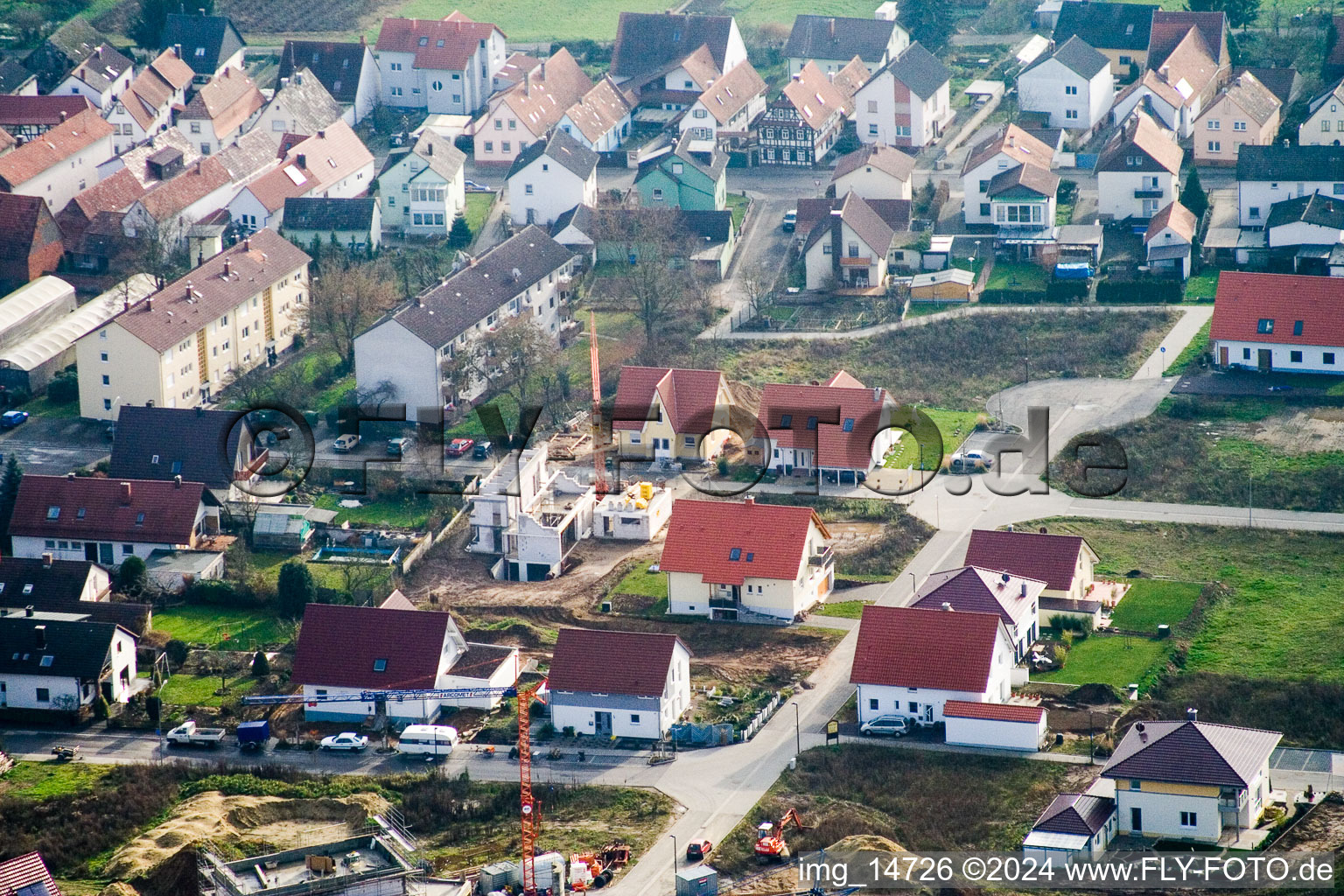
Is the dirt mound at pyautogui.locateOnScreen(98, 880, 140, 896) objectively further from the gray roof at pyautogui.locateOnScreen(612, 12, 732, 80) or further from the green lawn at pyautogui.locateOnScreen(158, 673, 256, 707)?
the gray roof at pyautogui.locateOnScreen(612, 12, 732, 80)

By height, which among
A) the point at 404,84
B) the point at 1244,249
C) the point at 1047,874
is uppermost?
the point at 404,84

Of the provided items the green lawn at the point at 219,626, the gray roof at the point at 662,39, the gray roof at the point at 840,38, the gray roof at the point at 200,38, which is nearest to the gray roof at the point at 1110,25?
the gray roof at the point at 840,38

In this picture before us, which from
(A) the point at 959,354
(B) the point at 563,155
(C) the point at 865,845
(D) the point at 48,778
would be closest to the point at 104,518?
(D) the point at 48,778

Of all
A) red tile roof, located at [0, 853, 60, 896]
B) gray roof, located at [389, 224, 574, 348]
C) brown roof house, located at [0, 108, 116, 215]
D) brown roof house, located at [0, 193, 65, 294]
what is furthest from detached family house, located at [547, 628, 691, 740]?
brown roof house, located at [0, 108, 116, 215]

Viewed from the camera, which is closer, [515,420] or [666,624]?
[666,624]

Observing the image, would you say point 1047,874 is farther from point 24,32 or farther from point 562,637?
point 24,32

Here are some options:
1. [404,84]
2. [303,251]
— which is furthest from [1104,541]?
[404,84]

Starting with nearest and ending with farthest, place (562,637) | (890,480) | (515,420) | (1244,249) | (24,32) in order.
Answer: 1. (562,637)
2. (890,480)
3. (515,420)
4. (1244,249)
5. (24,32)
